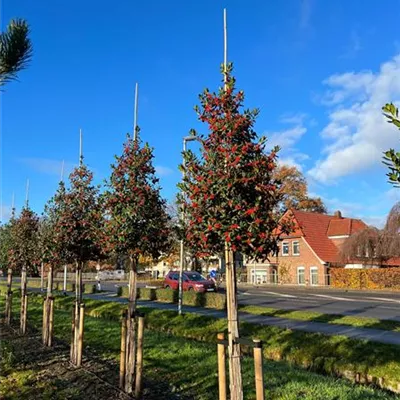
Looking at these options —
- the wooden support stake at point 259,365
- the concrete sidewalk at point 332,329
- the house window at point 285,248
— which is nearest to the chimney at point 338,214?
the house window at point 285,248

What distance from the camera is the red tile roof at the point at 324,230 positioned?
4677cm

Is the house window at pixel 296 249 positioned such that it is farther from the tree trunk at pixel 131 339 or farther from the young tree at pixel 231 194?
the young tree at pixel 231 194

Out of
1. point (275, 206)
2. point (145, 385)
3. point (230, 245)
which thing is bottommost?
point (145, 385)

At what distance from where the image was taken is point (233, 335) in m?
5.14

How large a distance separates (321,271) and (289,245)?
199 inches

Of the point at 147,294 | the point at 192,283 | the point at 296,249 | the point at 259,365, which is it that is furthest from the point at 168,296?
the point at 296,249

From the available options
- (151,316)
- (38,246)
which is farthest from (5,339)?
(151,316)

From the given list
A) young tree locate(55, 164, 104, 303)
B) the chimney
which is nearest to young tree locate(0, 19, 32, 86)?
young tree locate(55, 164, 104, 303)

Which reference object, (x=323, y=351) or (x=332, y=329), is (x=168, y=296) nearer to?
(x=332, y=329)

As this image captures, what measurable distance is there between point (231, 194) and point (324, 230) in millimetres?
48294

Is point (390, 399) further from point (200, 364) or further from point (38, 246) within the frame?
point (38, 246)

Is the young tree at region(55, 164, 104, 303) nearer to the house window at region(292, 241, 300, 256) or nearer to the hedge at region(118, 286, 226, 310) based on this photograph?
the hedge at region(118, 286, 226, 310)

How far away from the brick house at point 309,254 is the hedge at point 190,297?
73.3 feet

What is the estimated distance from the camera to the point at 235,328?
5.18 metres
